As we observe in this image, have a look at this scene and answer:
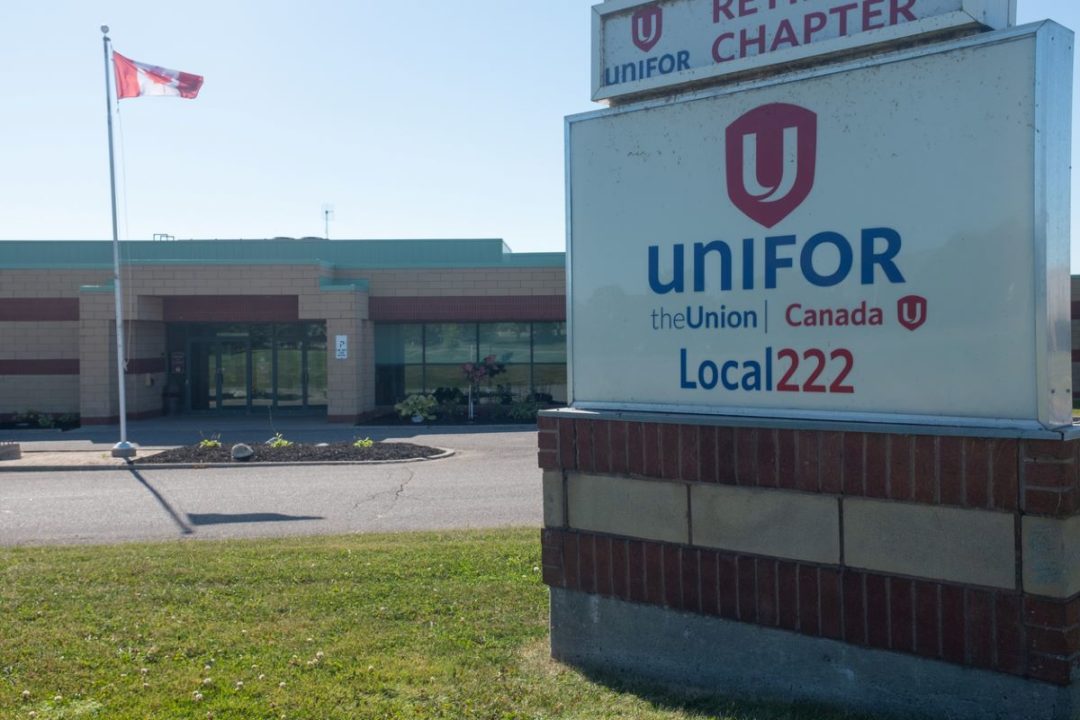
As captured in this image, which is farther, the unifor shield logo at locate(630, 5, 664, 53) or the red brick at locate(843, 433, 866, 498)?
the unifor shield logo at locate(630, 5, 664, 53)

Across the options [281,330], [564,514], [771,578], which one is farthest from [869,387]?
[281,330]

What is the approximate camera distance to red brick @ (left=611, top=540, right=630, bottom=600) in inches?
218

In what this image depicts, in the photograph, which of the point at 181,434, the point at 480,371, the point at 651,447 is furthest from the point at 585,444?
the point at 480,371

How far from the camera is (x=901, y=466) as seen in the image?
4.53 meters

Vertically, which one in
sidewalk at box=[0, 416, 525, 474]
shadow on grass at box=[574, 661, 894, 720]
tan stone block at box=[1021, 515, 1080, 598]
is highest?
tan stone block at box=[1021, 515, 1080, 598]

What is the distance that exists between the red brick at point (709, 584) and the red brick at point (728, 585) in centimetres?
2

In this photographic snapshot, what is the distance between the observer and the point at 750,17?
5.30 m

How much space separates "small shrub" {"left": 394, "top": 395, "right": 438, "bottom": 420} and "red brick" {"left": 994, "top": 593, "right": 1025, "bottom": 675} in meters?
24.4

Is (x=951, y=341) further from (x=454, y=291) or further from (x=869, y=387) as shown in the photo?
(x=454, y=291)

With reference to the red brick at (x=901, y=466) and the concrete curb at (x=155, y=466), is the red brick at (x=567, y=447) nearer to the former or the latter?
the red brick at (x=901, y=466)

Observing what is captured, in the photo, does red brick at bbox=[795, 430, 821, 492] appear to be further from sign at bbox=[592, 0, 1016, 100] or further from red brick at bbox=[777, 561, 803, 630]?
sign at bbox=[592, 0, 1016, 100]

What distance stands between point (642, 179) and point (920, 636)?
263cm

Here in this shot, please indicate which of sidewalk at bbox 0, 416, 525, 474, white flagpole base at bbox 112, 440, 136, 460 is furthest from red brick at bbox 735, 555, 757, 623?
white flagpole base at bbox 112, 440, 136, 460

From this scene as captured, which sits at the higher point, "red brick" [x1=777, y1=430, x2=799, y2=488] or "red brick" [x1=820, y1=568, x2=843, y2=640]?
"red brick" [x1=777, y1=430, x2=799, y2=488]
